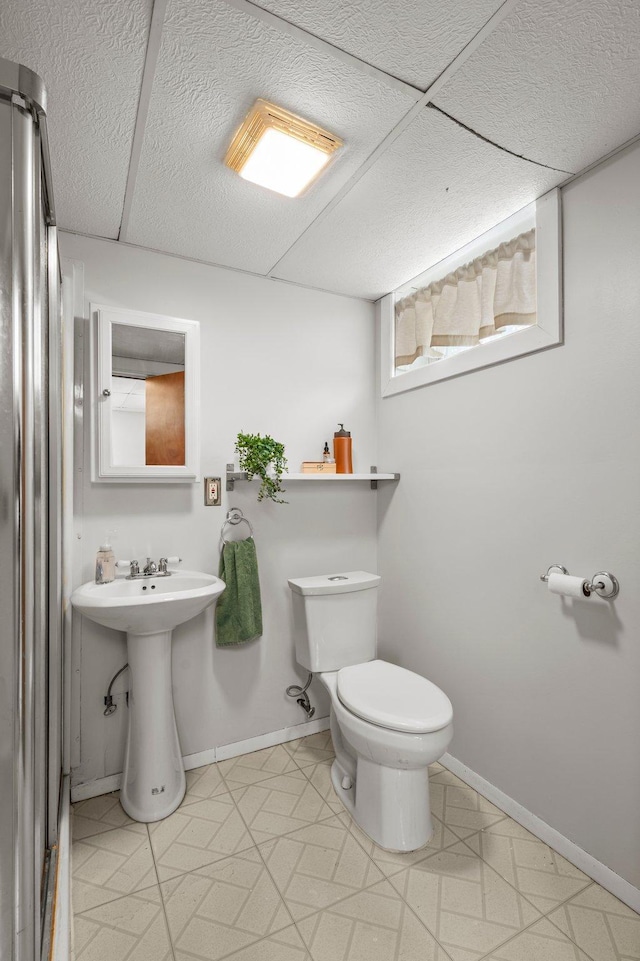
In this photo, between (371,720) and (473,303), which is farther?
(473,303)

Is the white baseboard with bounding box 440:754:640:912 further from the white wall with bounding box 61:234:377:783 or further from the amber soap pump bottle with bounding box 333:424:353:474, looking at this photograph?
the amber soap pump bottle with bounding box 333:424:353:474

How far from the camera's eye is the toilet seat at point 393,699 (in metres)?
1.56

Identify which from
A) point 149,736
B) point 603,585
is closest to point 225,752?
point 149,736

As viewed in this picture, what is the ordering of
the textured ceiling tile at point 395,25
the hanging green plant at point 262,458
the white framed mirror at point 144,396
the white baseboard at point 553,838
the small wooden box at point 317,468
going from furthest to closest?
the small wooden box at point 317,468 → the hanging green plant at point 262,458 → the white framed mirror at point 144,396 → the white baseboard at point 553,838 → the textured ceiling tile at point 395,25

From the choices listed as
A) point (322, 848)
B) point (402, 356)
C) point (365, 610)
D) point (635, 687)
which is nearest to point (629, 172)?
point (402, 356)

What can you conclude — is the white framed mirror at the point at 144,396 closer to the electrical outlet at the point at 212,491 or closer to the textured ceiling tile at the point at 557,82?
the electrical outlet at the point at 212,491

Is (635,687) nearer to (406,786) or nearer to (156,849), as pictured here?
(406,786)

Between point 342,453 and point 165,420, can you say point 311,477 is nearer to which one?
point 342,453

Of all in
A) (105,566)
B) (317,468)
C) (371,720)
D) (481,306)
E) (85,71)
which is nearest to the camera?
(85,71)

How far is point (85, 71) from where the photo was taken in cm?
115

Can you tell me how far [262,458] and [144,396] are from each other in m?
0.55

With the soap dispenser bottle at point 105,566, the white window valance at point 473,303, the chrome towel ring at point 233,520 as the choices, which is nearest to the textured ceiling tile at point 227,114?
the white window valance at point 473,303

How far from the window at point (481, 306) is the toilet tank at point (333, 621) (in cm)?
105

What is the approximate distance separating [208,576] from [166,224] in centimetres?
142
